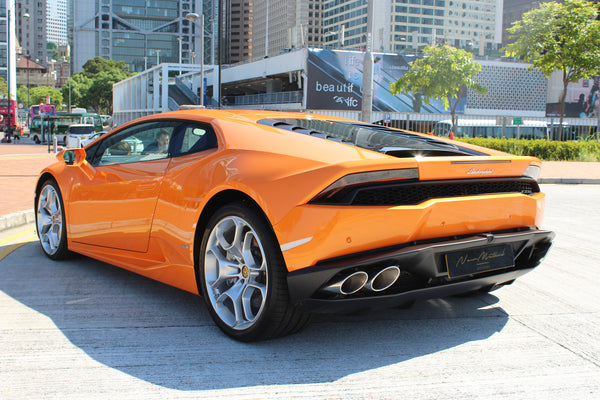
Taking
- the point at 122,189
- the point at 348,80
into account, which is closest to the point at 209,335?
the point at 122,189

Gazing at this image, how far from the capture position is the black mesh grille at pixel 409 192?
2.89 meters

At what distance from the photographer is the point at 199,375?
2855 mm

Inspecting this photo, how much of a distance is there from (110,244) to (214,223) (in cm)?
134

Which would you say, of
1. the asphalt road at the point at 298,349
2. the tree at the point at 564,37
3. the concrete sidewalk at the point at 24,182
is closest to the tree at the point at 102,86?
the tree at the point at 564,37

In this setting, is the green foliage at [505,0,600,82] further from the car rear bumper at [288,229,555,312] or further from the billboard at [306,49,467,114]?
the billboard at [306,49,467,114]

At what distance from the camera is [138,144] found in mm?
4324

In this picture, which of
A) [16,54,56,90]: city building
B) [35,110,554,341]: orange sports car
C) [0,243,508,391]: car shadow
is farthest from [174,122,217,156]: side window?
[16,54,56,90]: city building

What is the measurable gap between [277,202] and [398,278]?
2.40ft

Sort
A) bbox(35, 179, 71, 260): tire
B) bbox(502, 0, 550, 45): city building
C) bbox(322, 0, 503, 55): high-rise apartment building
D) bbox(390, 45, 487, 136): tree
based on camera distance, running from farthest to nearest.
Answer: bbox(502, 0, 550, 45): city building < bbox(322, 0, 503, 55): high-rise apartment building < bbox(390, 45, 487, 136): tree < bbox(35, 179, 71, 260): tire

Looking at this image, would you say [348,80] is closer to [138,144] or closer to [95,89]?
[138,144]

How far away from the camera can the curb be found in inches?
280

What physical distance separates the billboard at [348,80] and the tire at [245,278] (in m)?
57.7

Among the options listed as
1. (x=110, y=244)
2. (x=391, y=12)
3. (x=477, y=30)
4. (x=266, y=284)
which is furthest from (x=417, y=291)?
(x=477, y=30)

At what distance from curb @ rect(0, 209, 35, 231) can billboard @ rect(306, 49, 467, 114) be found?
5361 centimetres
